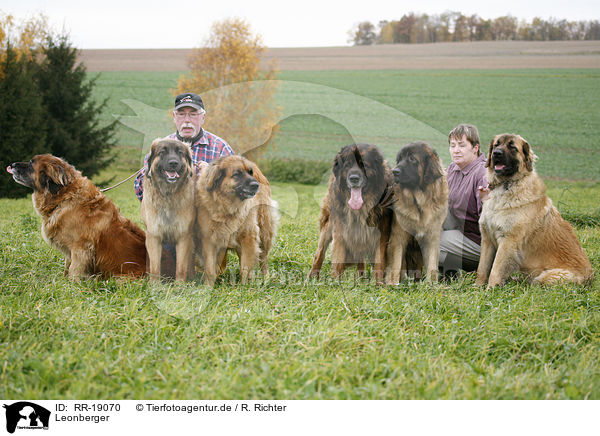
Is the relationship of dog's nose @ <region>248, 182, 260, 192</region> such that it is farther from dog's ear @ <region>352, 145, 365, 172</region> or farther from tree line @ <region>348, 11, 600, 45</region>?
tree line @ <region>348, 11, 600, 45</region>

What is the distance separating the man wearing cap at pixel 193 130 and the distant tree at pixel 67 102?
13722 millimetres

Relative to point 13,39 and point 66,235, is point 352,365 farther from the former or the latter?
point 13,39

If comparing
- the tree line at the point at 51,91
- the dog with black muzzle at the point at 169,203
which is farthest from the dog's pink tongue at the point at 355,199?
the tree line at the point at 51,91

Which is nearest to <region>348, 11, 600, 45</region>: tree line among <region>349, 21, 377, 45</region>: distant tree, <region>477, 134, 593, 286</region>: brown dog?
<region>349, 21, 377, 45</region>: distant tree

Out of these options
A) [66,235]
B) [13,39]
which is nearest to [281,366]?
→ [66,235]

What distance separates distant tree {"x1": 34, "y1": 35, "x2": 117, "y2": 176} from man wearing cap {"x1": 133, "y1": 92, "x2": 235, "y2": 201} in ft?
45.0

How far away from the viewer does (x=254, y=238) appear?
4.70m

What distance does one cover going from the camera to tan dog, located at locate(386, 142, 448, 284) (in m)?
4.40

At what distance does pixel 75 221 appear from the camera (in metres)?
4.48

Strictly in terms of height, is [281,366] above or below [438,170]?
below

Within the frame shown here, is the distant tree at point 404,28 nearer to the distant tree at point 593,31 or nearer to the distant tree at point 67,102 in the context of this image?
the distant tree at point 593,31
